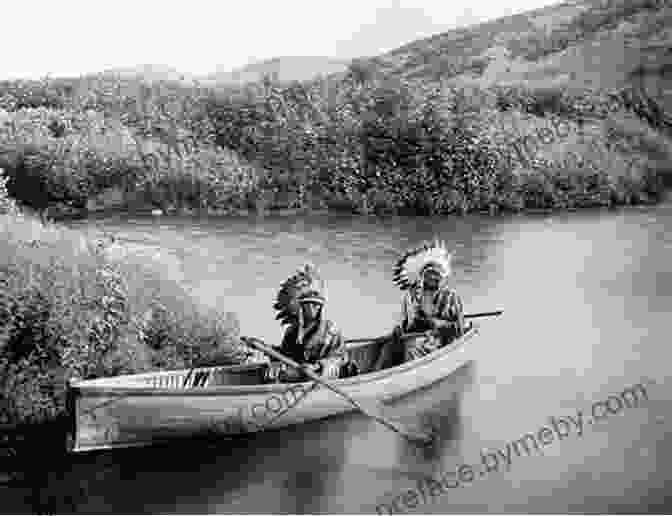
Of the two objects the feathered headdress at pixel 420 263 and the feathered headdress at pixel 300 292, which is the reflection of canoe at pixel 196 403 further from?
the feathered headdress at pixel 420 263

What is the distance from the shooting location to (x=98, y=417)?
6.85 metres

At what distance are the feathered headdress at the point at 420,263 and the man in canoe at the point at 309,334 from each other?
5.45 ft

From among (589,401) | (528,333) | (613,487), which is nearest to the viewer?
(613,487)

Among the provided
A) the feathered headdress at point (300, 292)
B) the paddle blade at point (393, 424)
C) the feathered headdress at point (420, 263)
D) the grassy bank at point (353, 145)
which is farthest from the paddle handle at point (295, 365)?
the grassy bank at point (353, 145)

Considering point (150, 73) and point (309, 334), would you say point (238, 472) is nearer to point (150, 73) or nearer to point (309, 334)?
point (309, 334)

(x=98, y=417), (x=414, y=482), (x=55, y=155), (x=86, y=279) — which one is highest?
(x=55, y=155)

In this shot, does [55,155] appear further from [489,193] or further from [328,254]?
[489,193]

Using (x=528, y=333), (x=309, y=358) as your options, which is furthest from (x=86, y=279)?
(x=528, y=333)

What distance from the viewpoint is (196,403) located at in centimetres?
699

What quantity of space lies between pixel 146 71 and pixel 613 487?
10388 millimetres

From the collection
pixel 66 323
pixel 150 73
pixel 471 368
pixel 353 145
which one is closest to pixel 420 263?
pixel 471 368

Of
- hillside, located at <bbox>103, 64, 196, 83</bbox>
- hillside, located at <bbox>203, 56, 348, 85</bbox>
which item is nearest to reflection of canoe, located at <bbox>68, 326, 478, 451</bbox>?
hillside, located at <bbox>103, 64, 196, 83</bbox>

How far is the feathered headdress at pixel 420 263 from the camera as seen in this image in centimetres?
933

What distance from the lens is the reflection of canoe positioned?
6770 mm
